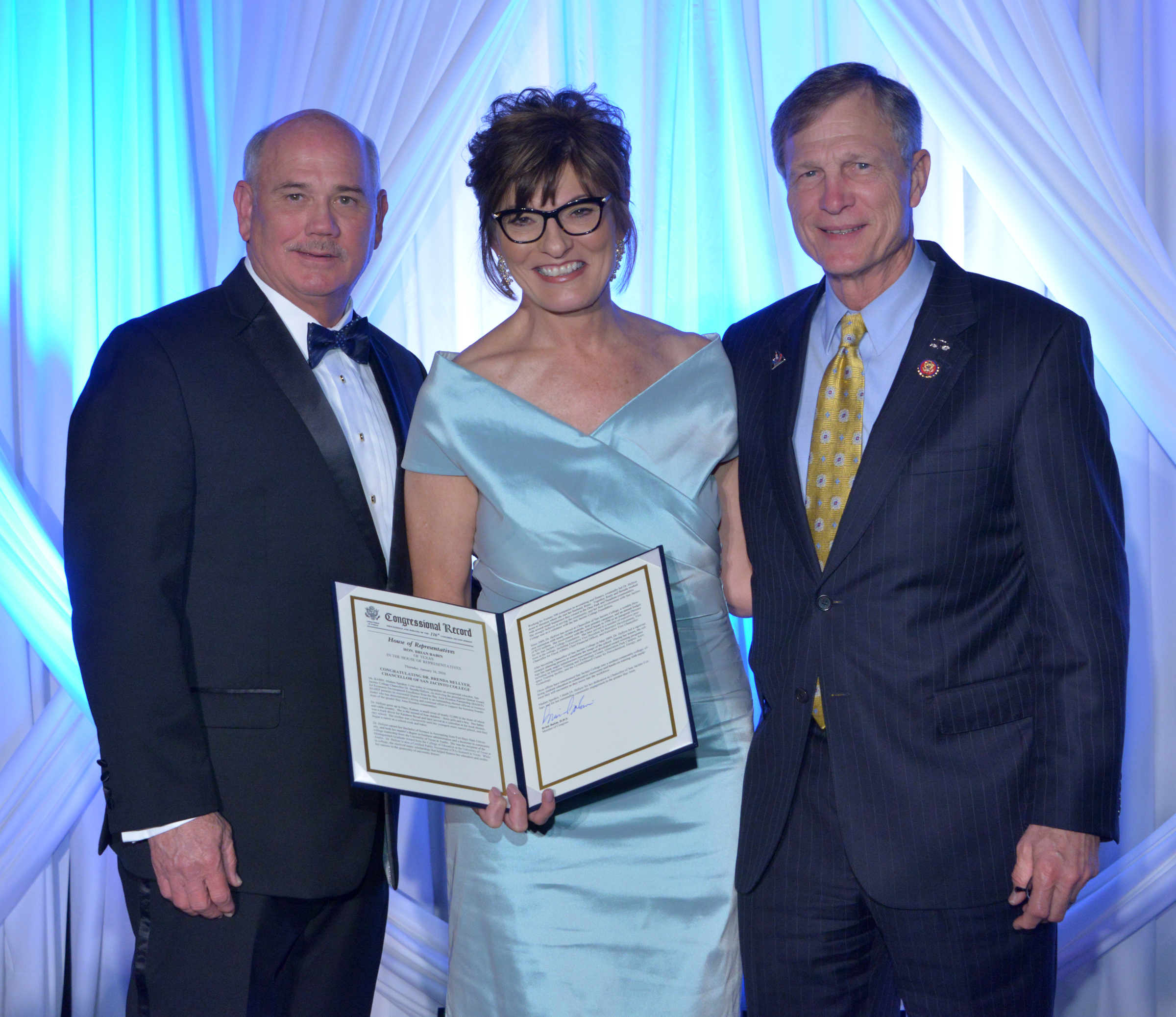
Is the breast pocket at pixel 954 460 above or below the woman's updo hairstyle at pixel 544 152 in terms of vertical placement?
below

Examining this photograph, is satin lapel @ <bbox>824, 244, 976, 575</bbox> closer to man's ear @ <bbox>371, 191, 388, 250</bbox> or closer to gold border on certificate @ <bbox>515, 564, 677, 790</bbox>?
gold border on certificate @ <bbox>515, 564, 677, 790</bbox>

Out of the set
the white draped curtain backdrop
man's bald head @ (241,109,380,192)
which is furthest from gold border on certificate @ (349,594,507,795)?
the white draped curtain backdrop

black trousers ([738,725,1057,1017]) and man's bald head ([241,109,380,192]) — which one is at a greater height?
man's bald head ([241,109,380,192])

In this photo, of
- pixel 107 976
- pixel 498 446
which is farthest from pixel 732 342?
pixel 107 976

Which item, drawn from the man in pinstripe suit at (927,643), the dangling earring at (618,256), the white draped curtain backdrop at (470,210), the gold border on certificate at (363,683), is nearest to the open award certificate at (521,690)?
the gold border on certificate at (363,683)

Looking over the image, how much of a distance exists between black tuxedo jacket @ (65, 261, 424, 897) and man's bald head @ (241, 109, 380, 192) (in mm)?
316

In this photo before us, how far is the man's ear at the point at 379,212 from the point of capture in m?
2.37

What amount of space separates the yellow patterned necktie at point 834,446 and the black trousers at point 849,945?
0.70 feet

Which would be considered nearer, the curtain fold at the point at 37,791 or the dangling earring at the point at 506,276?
the dangling earring at the point at 506,276

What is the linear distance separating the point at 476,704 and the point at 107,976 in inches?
90.1

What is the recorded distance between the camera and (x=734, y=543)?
2.26 meters

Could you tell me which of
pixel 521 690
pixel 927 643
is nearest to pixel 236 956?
pixel 521 690

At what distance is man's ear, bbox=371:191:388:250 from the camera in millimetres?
2365
